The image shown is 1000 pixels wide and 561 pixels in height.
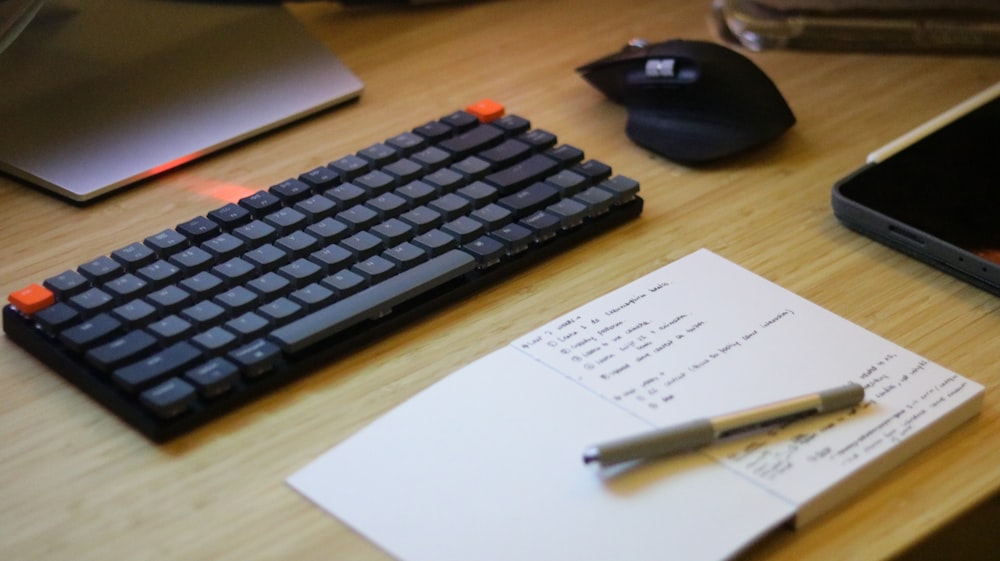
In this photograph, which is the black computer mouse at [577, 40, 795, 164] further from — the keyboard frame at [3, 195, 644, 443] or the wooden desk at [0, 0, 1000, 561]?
the keyboard frame at [3, 195, 644, 443]

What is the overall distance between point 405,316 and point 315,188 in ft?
0.45

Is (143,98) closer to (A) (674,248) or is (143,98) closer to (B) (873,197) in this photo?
(A) (674,248)

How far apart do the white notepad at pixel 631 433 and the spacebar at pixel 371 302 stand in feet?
0.21

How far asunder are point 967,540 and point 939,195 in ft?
0.93

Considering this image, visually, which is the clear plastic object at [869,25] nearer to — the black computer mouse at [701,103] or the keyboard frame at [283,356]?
the black computer mouse at [701,103]

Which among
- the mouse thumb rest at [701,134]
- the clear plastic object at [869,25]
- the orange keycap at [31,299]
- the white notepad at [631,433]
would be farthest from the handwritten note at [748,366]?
the clear plastic object at [869,25]

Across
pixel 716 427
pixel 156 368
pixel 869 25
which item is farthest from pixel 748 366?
pixel 869 25

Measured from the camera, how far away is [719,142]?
83 centimetres

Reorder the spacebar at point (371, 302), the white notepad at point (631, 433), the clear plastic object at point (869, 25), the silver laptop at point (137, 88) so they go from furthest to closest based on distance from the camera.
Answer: the clear plastic object at point (869, 25)
the silver laptop at point (137, 88)
the spacebar at point (371, 302)
the white notepad at point (631, 433)

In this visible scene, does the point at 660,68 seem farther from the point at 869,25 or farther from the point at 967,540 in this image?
the point at 967,540

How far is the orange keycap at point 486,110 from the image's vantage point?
2.78 feet

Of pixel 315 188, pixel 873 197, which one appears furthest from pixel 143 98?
pixel 873 197

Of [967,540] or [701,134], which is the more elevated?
[701,134]

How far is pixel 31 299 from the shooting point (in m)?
0.65
